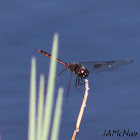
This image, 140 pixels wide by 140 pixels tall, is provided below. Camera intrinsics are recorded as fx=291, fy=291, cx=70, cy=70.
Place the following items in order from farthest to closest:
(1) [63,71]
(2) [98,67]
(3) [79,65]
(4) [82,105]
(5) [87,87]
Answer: (2) [98,67] → (3) [79,65] → (1) [63,71] → (5) [87,87] → (4) [82,105]

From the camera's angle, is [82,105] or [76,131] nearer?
[76,131]

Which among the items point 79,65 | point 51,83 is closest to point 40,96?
point 51,83

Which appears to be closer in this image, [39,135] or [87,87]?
[39,135]

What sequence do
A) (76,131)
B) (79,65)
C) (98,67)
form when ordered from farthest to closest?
1. (98,67)
2. (79,65)
3. (76,131)

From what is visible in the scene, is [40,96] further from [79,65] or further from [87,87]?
[79,65]

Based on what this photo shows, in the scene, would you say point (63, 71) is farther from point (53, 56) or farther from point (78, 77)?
point (53, 56)

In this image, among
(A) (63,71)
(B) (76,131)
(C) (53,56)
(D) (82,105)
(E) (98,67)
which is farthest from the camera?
(E) (98,67)

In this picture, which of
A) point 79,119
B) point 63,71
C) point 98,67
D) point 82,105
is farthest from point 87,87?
point 98,67

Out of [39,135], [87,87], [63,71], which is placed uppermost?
[63,71]

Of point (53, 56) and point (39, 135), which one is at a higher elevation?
point (53, 56)
